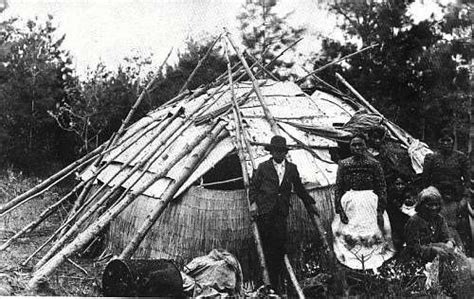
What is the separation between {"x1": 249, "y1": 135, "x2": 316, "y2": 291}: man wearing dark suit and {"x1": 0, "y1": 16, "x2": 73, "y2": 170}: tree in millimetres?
12878

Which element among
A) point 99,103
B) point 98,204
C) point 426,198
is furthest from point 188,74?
point 426,198

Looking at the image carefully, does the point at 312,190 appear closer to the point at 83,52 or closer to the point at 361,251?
the point at 361,251

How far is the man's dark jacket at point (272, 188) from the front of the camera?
598 cm

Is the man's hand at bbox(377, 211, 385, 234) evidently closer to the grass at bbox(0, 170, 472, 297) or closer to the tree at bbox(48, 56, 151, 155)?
the grass at bbox(0, 170, 472, 297)

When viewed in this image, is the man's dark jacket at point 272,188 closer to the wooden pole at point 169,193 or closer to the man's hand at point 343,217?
the man's hand at point 343,217

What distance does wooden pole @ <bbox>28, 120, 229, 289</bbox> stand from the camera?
589cm

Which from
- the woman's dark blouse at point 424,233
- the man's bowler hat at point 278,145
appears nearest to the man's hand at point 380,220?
the woman's dark blouse at point 424,233

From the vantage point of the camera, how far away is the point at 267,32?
2459 centimetres

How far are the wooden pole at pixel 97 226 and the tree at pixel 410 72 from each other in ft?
35.6

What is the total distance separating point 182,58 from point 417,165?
54.1 feet

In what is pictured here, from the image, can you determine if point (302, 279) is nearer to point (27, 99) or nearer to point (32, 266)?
point (32, 266)

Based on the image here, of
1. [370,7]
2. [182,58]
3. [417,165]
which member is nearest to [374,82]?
[370,7]

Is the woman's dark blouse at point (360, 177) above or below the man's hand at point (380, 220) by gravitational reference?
above

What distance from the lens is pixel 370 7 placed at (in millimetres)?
20562
